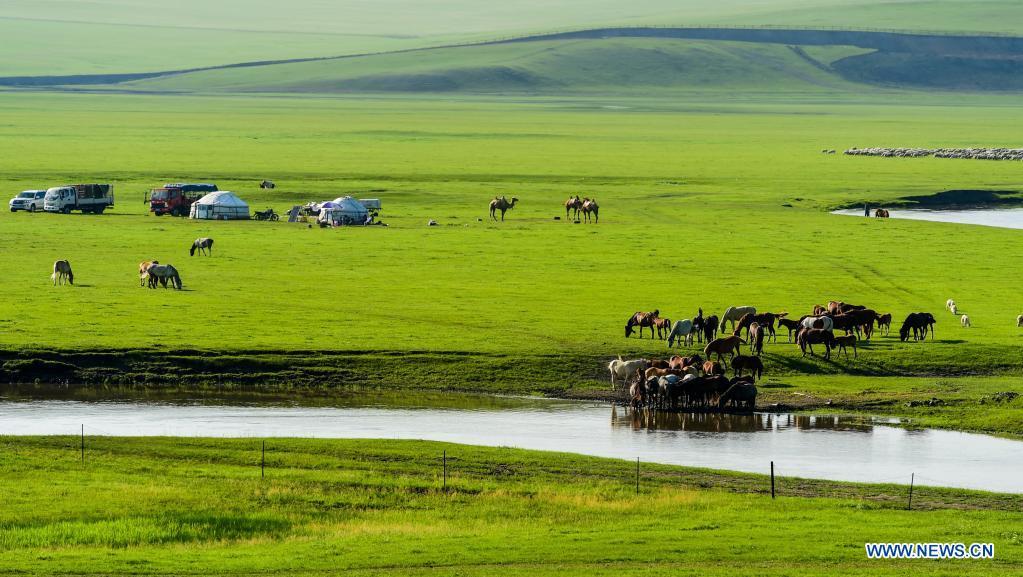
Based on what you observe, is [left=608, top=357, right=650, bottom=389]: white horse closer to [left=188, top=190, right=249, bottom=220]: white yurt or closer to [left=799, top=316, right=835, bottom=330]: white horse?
[left=799, top=316, right=835, bottom=330]: white horse

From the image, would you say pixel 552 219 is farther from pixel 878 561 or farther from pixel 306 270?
pixel 878 561

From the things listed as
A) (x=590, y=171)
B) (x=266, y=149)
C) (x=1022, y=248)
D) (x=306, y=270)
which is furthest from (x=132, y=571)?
(x=266, y=149)

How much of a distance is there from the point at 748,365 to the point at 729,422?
4.33 meters

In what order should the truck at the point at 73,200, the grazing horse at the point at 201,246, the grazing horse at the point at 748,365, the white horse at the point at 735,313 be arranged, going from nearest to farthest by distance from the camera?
the grazing horse at the point at 748,365 < the white horse at the point at 735,313 < the grazing horse at the point at 201,246 < the truck at the point at 73,200

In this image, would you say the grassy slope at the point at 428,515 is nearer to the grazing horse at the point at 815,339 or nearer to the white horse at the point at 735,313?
the grazing horse at the point at 815,339

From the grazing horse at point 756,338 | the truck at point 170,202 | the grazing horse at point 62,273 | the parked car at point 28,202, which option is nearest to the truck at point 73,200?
the parked car at point 28,202

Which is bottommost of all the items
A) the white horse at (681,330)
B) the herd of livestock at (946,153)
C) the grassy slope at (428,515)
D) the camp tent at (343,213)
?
the grassy slope at (428,515)

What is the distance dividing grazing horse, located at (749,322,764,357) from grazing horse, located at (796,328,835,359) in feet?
4.64

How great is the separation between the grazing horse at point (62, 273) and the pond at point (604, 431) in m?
16.6

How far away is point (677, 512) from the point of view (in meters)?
28.9

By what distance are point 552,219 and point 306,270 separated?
2700 cm

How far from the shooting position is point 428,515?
28859mm

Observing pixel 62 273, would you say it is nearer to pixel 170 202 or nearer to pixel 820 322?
pixel 170 202

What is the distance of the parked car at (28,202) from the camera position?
87.6 meters
